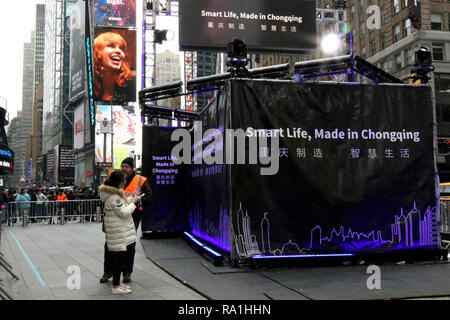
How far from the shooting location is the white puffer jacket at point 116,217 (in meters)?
6.13

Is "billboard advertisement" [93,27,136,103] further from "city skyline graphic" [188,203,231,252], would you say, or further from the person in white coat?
the person in white coat

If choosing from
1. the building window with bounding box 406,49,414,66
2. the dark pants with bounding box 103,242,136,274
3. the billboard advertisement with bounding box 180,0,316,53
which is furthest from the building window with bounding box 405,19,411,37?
the dark pants with bounding box 103,242,136,274

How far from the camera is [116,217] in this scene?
6203 millimetres

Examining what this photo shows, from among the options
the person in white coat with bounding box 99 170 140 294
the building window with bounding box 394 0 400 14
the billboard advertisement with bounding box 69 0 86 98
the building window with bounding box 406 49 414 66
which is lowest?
the person in white coat with bounding box 99 170 140 294

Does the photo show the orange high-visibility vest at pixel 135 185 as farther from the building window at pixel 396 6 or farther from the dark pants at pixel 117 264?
the building window at pixel 396 6

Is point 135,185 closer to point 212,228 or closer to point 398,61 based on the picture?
point 212,228

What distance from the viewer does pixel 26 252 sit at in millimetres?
10516

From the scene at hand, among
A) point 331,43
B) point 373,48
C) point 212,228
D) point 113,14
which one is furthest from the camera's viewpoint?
point 113,14

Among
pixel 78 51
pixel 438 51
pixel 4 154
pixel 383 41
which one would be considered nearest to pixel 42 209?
pixel 4 154

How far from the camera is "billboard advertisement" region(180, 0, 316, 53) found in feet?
40.1

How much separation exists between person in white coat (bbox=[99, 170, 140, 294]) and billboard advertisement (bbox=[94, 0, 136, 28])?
60270 mm

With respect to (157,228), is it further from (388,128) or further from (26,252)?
(388,128)

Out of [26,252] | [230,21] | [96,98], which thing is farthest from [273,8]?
[96,98]

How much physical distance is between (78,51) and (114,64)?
20271mm
